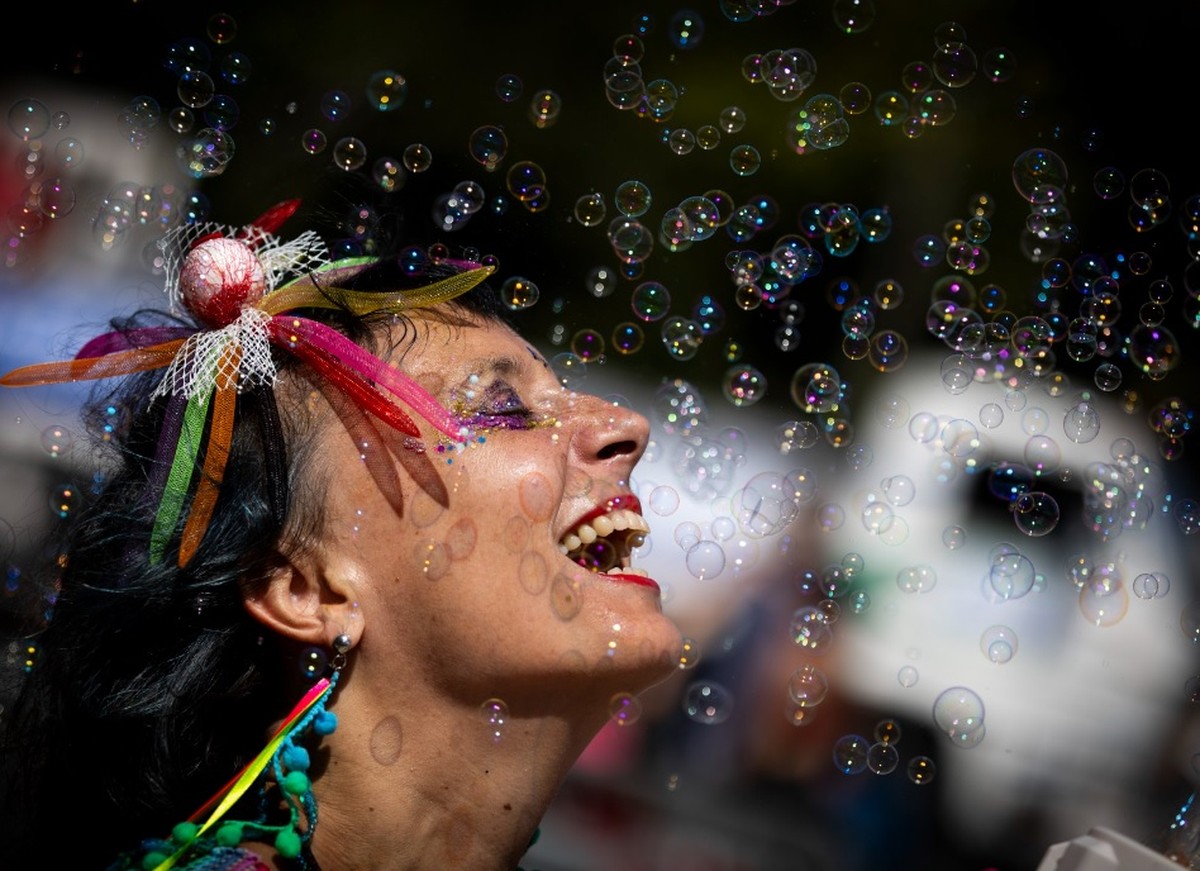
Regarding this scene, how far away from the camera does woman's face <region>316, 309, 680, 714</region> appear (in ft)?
6.13

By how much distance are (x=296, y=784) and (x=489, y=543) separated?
513mm

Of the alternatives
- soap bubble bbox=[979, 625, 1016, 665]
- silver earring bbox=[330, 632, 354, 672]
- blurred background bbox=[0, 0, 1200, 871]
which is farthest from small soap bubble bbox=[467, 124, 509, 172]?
soap bubble bbox=[979, 625, 1016, 665]

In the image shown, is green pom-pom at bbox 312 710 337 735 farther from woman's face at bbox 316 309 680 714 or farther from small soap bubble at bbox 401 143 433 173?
small soap bubble at bbox 401 143 433 173

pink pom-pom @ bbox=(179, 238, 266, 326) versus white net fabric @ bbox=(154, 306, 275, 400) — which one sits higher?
pink pom-pom @ bbox=(179, 238, 266, 326)

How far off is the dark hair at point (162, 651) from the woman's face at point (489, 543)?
4.7 inches

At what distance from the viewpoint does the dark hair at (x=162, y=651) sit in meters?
1.98

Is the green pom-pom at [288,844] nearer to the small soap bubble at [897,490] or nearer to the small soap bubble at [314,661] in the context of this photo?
the small soap bubble at [314,661]

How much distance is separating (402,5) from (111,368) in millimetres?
2244

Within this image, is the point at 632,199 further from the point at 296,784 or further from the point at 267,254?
the point at 296,784

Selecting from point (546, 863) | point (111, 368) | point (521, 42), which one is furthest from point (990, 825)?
point (111, 368)

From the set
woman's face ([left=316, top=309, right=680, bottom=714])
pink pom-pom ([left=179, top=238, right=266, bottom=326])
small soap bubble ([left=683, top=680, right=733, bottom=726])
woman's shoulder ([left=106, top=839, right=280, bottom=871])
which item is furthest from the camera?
small soap bubble ([left=683, top=680, right=733, bottom=726])

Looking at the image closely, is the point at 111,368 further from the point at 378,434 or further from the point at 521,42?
the point at 521,42

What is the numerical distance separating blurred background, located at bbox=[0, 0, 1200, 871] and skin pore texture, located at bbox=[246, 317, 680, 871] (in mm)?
345

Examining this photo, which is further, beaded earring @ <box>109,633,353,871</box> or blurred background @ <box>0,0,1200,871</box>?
blurred background @ <box>0,0,1200,871</box>
